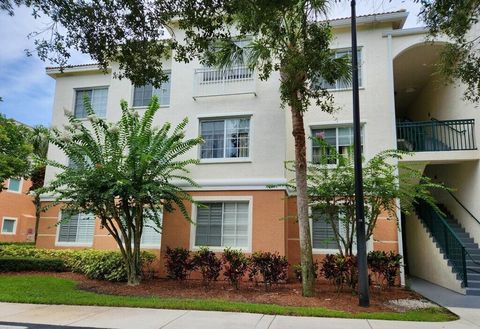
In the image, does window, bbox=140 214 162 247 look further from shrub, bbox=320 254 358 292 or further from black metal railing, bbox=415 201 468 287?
black metal railing, bbox=415 201 468 287

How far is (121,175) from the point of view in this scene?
465 inches

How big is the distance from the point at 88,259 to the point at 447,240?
12420 millimetres

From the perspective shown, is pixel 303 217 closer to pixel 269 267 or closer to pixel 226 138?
pixel 269 267

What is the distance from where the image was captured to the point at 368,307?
30.8ft

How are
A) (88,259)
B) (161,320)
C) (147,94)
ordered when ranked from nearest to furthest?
1. (161,320)
2. (88,259)
3. (147,94)

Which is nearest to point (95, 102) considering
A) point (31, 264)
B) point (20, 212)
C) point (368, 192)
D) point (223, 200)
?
point (31, 264)

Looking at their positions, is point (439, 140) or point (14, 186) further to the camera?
point (14, 186)

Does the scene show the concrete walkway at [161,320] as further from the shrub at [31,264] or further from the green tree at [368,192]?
the shrub at [31,264]

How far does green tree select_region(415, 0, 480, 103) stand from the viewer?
7547mm

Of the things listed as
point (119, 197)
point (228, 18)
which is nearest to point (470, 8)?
point (228, 18)

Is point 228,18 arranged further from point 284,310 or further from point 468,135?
point 468,135

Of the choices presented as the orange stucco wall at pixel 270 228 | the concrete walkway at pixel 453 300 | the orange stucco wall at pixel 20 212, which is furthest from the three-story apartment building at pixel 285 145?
the orange stucco wall at pixel 20 212

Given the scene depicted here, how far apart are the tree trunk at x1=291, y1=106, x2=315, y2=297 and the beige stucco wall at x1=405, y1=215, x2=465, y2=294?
4857mm

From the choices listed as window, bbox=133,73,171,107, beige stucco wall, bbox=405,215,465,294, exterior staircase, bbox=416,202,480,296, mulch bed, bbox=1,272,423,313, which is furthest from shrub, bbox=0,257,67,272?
exterior staircase, bbox=416,202,480,296
